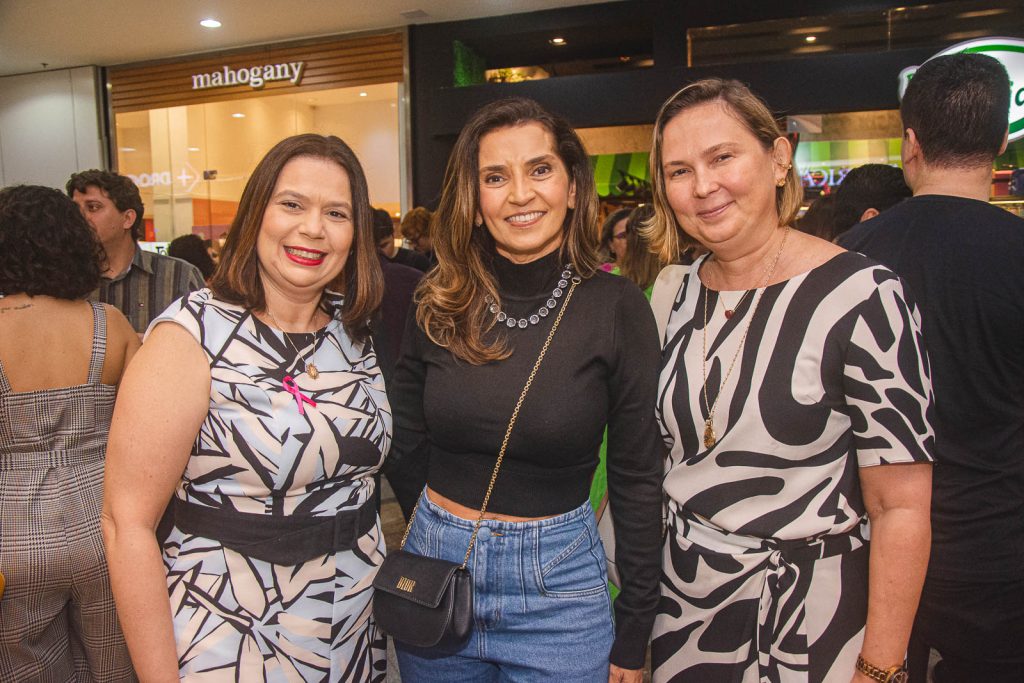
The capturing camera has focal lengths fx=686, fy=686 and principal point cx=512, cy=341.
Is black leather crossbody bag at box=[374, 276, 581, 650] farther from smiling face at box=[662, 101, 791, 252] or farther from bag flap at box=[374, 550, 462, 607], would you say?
smiling face at box=[662, 101, 791, 252]

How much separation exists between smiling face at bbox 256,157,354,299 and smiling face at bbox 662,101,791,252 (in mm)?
809

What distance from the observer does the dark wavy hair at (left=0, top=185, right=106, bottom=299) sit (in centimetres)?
230

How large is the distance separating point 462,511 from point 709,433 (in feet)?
1.90

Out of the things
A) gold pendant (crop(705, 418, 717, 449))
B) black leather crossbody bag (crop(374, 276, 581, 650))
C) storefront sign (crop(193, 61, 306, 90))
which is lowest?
black leather crossbody bag (crop(374, 276, 581, 650))

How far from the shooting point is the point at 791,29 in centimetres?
674

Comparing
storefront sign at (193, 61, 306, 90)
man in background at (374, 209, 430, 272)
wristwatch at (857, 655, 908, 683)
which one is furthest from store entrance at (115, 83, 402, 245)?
wristwatch at (857, 655, 908, 683)

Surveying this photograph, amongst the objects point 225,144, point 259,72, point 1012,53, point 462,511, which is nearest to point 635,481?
point 462,511

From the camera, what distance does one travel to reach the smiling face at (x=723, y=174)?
4.88ft

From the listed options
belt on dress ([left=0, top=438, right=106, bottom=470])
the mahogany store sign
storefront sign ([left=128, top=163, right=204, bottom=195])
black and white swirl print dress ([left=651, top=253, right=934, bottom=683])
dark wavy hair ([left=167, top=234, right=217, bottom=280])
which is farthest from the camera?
storefront sign ([left=128, top=163, right=204, bottom=195])

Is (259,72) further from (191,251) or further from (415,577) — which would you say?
(415,577)

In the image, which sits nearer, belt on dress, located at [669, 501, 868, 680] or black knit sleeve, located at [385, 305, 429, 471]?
belt on dress, located at [669, 501, 868, 680]

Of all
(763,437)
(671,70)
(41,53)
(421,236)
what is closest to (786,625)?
(763,437)

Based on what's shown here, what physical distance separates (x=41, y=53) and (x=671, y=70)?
25.4 ft

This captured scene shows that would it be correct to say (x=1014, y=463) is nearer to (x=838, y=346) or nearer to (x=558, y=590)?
(x=838, y=346)
